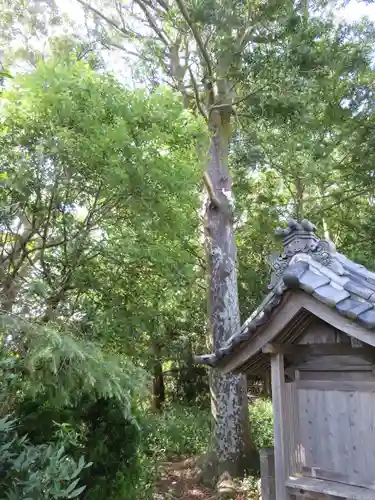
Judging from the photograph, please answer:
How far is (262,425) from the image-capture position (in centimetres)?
1186

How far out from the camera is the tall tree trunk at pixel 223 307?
28.4ft

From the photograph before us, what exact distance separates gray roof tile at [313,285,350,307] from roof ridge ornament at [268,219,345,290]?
0.64m

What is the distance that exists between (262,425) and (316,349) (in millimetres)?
8495

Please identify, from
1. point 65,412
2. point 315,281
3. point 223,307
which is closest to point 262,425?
point 223,307

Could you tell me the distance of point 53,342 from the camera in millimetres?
4324

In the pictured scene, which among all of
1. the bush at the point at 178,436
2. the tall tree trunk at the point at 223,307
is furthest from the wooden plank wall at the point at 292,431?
the bush at the point at 178,436

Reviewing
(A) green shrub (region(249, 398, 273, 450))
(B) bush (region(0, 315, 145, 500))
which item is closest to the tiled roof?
(B) bush (region(0, 315, 145, 500))

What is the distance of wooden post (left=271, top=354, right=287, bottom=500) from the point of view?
415cm

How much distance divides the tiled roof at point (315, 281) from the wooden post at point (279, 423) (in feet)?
1.28

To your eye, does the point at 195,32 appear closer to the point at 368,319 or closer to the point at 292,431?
the point at 368,319

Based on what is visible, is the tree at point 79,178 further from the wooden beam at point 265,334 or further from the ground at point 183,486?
the ground at point 183,486

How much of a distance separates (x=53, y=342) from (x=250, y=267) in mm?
10353

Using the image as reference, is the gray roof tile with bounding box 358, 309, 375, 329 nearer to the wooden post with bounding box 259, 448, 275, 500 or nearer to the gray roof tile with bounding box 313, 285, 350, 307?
the gray roof tile with bounding box 313, 285, 350, 307

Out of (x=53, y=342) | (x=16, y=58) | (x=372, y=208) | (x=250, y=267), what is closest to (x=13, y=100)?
(x=53, y=342)
